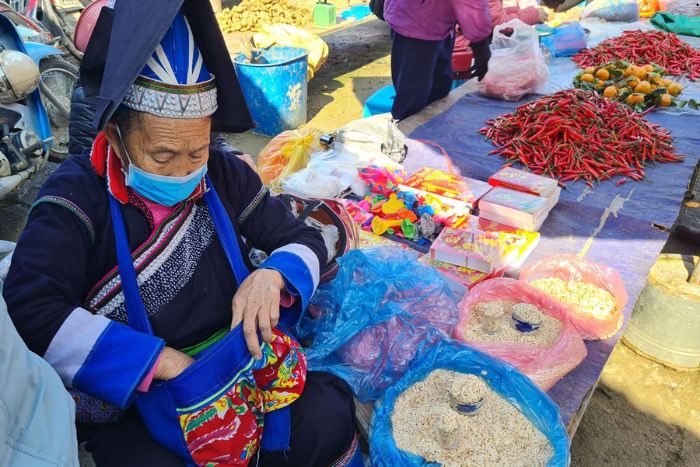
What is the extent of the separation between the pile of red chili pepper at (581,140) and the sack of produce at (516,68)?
0.66 metres

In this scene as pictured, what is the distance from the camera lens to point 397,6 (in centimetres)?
393

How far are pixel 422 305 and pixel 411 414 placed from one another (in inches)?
17.8

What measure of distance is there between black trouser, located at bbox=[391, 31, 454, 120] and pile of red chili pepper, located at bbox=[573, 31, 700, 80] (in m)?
2.02

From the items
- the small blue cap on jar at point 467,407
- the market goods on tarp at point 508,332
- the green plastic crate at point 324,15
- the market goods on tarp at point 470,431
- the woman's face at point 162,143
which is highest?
the woman's face at point 162,143

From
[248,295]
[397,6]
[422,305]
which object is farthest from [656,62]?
[248,295]

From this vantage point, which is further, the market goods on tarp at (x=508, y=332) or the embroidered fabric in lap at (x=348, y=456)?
the market goods on tarp at (x=508, y=332)

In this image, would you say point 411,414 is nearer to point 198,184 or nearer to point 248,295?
point 248,295

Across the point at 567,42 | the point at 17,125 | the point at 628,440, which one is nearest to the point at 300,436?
the point at 628,440

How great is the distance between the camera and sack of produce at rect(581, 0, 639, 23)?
22.6 ft

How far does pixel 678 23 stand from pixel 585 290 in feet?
19.9

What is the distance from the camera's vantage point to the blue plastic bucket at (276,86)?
195 inches

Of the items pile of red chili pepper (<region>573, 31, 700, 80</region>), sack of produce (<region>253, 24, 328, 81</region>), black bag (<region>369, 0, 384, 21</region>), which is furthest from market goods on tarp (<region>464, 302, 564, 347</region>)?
sack of produce (<region>253, 24, 328, 81</region>)

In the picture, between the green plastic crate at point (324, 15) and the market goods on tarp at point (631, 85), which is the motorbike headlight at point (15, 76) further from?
the green plastic crate at point (324, 15)

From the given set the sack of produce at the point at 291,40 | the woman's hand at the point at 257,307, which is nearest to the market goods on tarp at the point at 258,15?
the sack of produce at the point at 291,40
